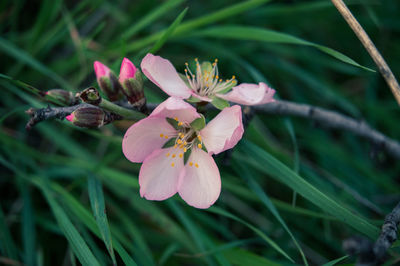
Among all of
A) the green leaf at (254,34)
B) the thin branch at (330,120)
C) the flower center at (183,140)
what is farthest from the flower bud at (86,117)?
the green leaf at (254,34)

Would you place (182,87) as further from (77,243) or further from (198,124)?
(77,243)

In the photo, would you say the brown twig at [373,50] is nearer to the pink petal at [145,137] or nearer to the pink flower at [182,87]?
the pink flower at [182,87]

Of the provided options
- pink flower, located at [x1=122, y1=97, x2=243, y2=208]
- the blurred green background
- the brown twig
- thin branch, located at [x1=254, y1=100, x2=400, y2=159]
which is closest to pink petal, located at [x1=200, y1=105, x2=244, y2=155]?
pink flower, located at [x1=122, y1=97, x2=243, y2=208]

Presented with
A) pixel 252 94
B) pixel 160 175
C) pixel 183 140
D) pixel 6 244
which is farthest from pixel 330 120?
pixel 6 244

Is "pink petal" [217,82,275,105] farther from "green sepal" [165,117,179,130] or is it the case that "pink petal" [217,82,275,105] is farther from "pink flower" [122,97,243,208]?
"green sepal" [165,117,179,130]

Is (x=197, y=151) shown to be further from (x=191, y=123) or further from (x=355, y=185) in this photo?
(x=355, y=185)

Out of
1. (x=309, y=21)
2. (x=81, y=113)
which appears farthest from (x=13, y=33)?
(x=309, y=21)
